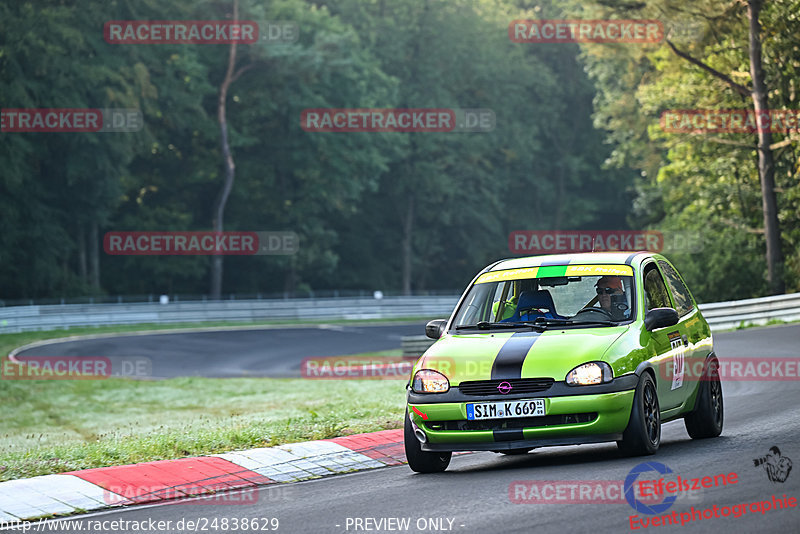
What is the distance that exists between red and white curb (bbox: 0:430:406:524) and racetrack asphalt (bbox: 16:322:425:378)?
60.0ft

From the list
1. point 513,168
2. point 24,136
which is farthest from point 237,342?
point 513,168

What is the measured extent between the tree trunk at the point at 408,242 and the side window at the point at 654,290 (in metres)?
66.3

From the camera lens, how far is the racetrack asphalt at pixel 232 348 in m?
31.4

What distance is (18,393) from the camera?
25031 millimetres

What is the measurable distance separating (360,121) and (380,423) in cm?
5836

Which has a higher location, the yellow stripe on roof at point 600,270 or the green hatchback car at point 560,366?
the yellow stripe on roof at point 600,270

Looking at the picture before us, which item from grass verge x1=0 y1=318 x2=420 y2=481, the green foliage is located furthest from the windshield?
the green foliage

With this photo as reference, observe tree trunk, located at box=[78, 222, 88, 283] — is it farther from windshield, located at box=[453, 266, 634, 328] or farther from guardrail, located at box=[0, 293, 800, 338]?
windshield, located at box=[453, 266, 634, 328]

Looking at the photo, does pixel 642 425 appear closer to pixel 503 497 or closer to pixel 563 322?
pixel 563 322

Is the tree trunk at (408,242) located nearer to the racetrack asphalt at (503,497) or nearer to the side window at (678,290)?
the side window at (678,290)

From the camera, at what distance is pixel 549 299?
34.2 feet

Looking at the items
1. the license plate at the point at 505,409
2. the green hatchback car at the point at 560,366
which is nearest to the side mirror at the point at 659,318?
the green hatchback car at the point at 560,366

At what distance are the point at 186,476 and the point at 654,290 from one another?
14.4ft

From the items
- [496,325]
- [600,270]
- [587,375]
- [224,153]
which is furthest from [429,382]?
[224,153]
